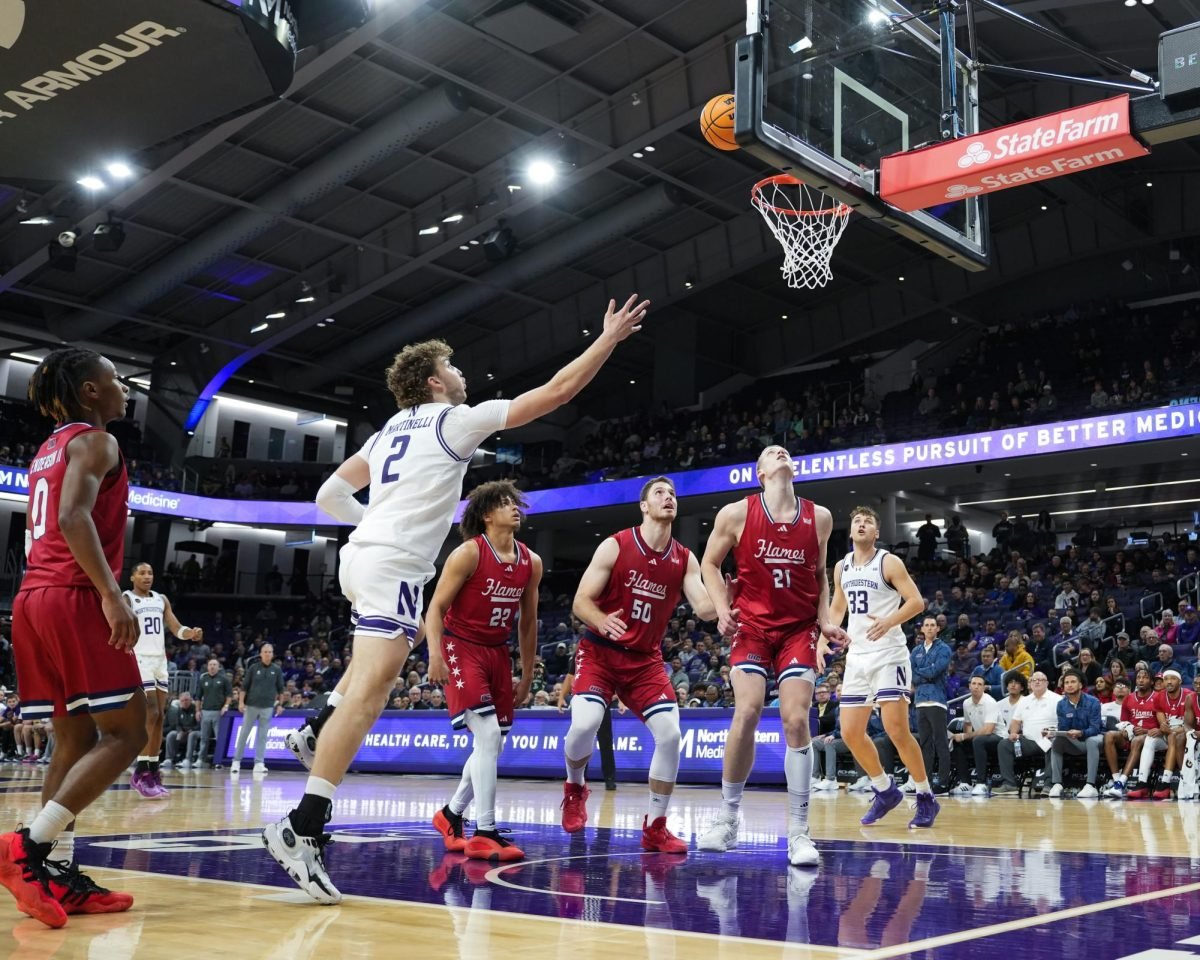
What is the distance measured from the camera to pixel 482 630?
6.53 meters

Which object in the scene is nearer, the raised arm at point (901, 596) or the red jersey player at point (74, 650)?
the red jersey player at point (74, 650)

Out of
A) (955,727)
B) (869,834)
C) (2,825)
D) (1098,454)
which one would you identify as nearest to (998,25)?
(1098,454)

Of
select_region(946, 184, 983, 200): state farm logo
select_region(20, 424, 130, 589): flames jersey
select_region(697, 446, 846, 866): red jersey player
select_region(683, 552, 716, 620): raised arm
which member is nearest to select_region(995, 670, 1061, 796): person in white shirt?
select_region(946, 184, 983, 200): state farm logo

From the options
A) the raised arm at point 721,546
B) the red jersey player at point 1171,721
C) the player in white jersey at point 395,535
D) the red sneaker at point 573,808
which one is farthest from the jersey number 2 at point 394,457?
the red jersey player at point 1171,721

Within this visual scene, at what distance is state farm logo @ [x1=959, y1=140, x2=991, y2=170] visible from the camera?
915 cm

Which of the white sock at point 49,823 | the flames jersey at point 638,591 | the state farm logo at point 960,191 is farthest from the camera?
the state farm logo at point 960,191

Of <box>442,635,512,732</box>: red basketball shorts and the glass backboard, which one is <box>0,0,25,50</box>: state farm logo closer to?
<box>442,635,512,732</box>: red basketball shorts

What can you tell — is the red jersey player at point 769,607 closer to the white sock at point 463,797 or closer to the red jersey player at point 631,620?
the red jersey player at point 631,620

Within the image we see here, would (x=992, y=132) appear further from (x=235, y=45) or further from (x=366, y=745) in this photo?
(x=366, y=745)

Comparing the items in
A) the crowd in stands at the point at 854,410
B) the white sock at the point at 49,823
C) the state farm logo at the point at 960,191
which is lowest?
the white sock at the point at 49,823

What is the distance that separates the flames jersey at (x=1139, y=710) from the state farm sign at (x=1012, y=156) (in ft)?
21.5

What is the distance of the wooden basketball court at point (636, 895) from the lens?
336 cm

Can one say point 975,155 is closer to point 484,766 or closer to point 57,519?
point 484,766

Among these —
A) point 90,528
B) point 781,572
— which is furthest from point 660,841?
point 90,528
